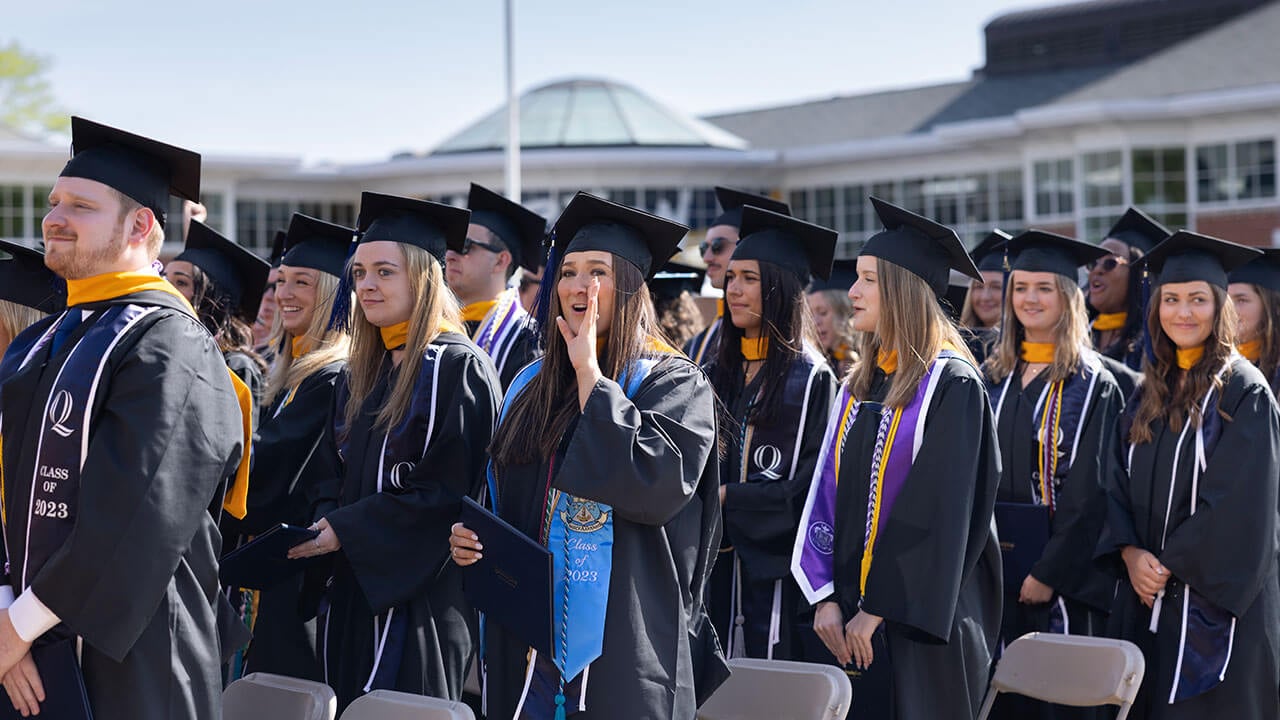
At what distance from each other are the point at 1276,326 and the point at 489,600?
4.17m

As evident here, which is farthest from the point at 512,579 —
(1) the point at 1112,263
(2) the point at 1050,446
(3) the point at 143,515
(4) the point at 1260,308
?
(1) the point at 1112,263

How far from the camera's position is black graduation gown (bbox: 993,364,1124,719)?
5242 millimetres

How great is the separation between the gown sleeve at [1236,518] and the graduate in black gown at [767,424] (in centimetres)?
145

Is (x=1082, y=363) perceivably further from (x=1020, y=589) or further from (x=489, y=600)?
(x=489, y=600)

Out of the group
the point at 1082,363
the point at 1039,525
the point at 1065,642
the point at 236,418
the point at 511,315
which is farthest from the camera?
the point at 511,315

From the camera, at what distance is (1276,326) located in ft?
19.4

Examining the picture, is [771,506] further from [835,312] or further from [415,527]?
[835,312]

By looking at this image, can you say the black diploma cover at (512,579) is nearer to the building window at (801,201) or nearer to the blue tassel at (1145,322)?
the blue tassel at (1145,322)

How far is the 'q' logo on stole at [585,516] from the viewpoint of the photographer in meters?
3.43

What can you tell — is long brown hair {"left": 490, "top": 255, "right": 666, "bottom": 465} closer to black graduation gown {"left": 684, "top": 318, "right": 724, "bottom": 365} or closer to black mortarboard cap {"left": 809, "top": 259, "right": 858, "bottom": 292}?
black graduation gown {"left": 684, "top": 318, "right": 724, "bottom": 365}

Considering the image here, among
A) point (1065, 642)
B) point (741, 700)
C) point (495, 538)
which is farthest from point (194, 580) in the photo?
point (1065, 642)

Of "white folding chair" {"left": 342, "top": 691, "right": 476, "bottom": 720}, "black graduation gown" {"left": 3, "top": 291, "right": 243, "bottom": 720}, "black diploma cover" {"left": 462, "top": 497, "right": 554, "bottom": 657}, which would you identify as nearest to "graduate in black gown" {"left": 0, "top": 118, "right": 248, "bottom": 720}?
"black graduation gown" {"left": 3, "top": 291, "right": 243, "bottom": 720}

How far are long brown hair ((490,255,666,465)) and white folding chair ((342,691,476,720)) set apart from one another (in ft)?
2.47

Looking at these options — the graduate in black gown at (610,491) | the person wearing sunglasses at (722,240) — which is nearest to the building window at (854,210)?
the person wearing sunglasses at (722,240)
